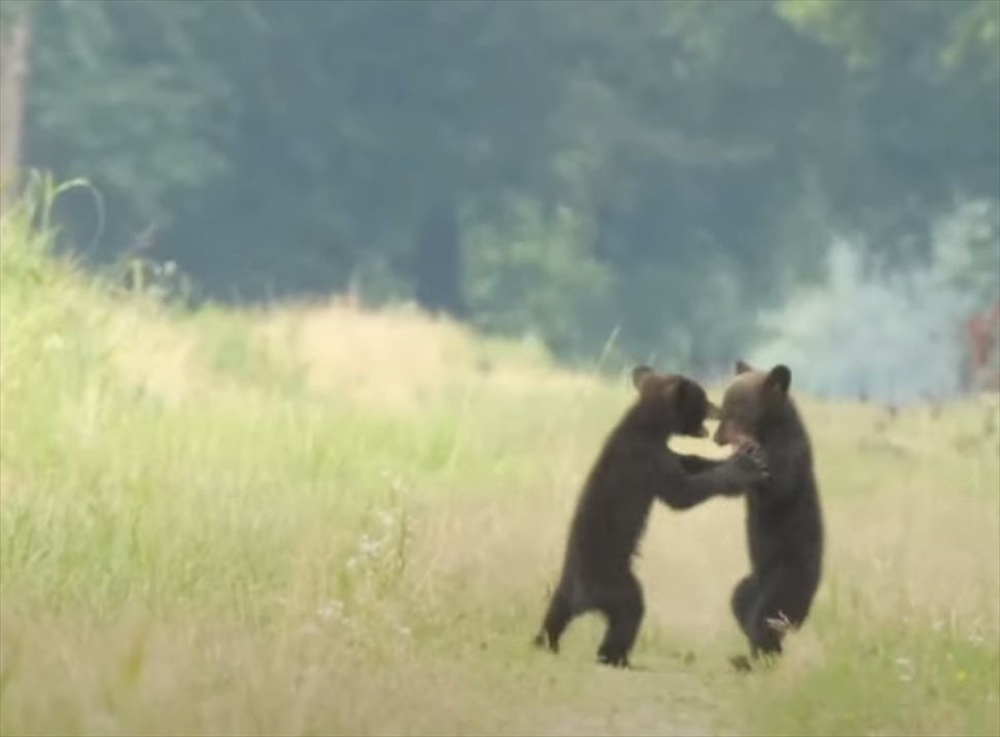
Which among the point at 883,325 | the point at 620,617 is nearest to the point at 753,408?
the point at 620,617

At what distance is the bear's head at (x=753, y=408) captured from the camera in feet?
18.4

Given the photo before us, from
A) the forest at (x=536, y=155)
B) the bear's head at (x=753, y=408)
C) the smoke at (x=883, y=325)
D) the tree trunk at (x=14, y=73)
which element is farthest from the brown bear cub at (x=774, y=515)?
the tree trunk at (x=14, y=73)

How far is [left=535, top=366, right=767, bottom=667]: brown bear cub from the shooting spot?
221 inches

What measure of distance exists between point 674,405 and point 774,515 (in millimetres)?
341

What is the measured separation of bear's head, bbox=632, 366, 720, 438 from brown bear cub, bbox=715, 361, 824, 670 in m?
0.07

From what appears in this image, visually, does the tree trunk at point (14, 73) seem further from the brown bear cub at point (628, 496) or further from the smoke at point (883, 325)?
the brown bear cub at point (628, 496)

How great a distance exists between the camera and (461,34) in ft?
38.8

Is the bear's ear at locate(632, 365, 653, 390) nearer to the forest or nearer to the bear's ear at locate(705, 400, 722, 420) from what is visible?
the bear's ear at locate(705, 400, 722, 420)

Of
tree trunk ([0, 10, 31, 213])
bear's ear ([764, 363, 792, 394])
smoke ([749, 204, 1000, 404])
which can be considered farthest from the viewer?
tree trunk ([0, 10, 31, 213])

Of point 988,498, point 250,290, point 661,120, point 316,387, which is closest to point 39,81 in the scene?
point 250,290

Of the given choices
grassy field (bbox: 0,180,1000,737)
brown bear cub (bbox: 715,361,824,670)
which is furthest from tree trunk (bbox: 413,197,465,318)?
brown bear cub (bbox: 715,361,824,670)

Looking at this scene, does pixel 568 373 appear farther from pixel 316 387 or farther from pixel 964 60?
pixel 964 60

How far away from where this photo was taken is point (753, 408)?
5.64 meters

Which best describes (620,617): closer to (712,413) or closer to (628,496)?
(628,496)
